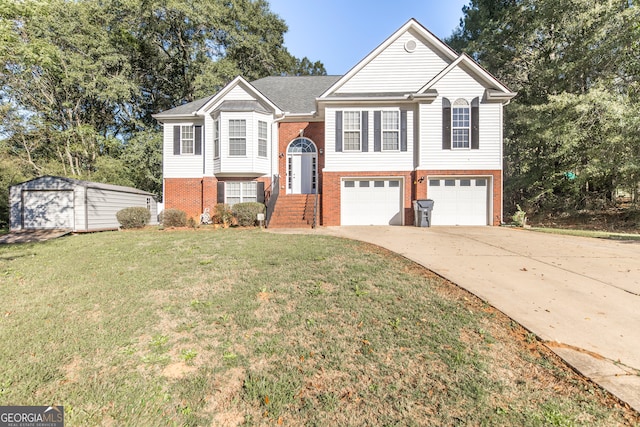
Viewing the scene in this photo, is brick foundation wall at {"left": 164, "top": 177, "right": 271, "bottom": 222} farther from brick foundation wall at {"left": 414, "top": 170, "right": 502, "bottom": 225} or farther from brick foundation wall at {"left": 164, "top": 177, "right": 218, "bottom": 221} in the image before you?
brick foundation wall at {"left": 414, "top": 170, "right": 502, "bottom": 225}

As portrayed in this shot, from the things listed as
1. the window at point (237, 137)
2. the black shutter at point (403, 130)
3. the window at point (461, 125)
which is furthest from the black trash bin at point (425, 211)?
the window at point (237, 137)

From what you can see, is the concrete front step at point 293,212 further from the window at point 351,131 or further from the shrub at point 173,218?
the shrub at point 173,218

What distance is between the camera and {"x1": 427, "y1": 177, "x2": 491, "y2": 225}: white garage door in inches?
525

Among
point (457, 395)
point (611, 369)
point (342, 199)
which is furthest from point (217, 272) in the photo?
point (342, 199)

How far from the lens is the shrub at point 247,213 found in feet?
41.5

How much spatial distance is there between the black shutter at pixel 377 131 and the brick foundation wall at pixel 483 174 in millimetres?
2224

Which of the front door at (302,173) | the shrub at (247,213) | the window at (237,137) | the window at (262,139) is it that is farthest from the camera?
the front door at (302,173)

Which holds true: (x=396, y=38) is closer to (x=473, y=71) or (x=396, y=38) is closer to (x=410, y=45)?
(x=410, y=45)

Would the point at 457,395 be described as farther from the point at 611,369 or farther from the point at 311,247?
the point at 311,247

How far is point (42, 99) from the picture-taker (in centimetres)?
2088

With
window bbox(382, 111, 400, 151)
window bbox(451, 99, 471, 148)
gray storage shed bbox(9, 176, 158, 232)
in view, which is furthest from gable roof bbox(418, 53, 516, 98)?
gray storage shed bbox(9, 176, 158, 232)

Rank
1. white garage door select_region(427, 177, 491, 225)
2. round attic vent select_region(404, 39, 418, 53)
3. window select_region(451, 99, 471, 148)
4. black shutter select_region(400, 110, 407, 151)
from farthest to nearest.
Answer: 1. round attic vent select_region(404, 39, 418, 53)
2. black shutter select_region(400, 110, 407, 151)
3. white garage door select_region(427, 177, 491, 225)
4. window select_region(451, 99, 471, 148)

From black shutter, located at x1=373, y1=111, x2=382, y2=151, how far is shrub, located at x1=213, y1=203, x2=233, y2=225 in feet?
24.2

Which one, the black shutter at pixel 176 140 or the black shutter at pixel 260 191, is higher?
the black shutter at pixel 176 140
